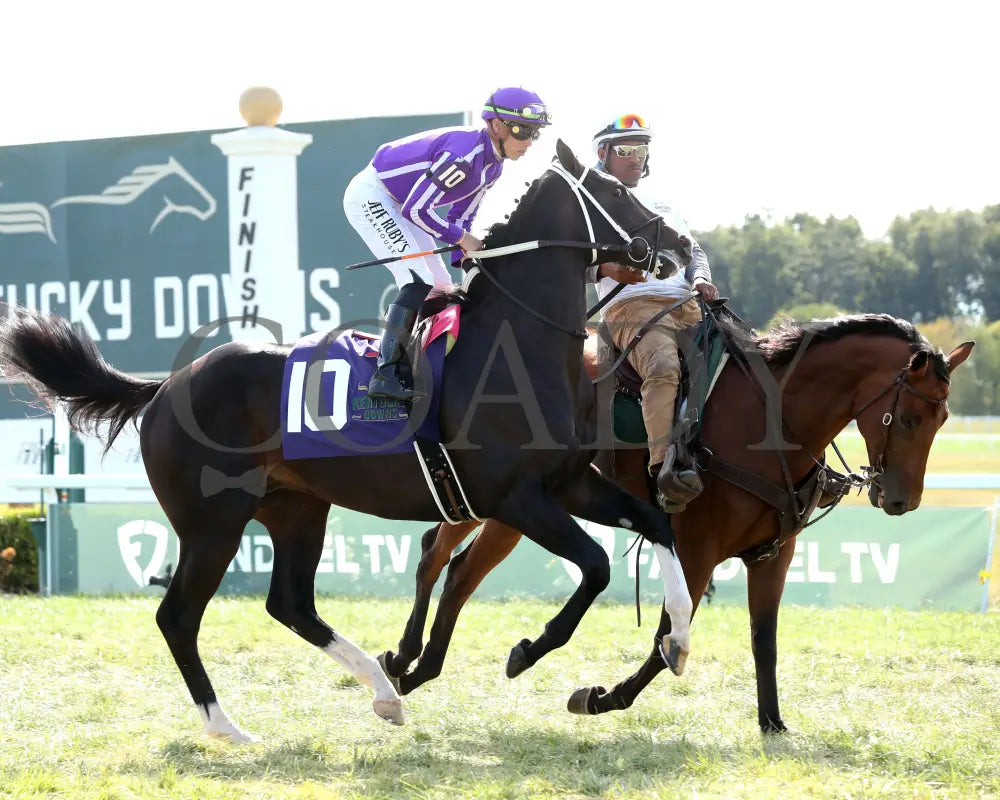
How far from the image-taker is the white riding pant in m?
5.27

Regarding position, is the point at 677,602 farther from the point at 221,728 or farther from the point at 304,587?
the point at 221,728

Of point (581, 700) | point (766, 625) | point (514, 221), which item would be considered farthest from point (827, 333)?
point (581, 700)

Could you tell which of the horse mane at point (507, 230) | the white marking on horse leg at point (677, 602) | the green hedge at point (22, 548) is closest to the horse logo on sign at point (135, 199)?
the green hedge at point (22, 548)

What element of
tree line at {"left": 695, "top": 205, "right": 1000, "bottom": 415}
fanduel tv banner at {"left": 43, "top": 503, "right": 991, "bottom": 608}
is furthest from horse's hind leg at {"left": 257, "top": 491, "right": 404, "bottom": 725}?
tree line at {"left": 695, "top": 205, "right": 1000, "bottom": 415}

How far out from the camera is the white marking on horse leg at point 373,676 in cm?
527

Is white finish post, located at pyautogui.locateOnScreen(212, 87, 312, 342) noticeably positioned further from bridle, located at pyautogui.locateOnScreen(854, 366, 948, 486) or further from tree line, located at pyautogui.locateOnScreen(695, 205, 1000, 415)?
tree line, located at pyautogui.locateOnScreen(695, 205, 1000, 415)

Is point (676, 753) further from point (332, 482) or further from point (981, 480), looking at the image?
point (981, 480)

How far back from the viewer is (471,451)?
501cm

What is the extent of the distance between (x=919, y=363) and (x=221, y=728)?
3.28 metres

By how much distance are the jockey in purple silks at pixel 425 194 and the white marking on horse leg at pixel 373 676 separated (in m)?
1.20

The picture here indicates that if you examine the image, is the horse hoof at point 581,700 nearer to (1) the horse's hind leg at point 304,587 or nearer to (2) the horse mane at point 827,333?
(1) the horse's hind leg at point 304,587

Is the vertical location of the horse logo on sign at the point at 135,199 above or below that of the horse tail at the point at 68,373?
above

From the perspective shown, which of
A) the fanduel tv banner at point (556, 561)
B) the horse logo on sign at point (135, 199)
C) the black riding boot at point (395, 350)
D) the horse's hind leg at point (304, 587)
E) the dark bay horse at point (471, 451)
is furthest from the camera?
the horse logo on sign at point (135, 199)

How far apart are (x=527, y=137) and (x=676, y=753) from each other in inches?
101
